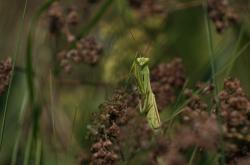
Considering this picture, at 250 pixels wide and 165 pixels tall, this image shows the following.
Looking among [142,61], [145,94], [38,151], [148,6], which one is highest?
[148,6]

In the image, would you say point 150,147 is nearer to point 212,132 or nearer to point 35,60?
point 212,132

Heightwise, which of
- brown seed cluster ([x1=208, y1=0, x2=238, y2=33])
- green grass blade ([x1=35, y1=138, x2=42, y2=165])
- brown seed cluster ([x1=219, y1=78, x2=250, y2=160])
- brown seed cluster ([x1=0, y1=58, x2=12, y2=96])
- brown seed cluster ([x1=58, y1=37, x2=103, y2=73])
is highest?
brown seed cluster ([x1=208, y1=0, x2=238, y2=33])

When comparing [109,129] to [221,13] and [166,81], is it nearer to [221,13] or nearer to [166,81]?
[166,81]

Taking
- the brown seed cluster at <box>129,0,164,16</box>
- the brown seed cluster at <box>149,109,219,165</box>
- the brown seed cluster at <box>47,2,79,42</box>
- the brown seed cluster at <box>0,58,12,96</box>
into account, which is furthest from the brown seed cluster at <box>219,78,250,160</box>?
the brown seed cluster at <box>129,0,164,16</box>

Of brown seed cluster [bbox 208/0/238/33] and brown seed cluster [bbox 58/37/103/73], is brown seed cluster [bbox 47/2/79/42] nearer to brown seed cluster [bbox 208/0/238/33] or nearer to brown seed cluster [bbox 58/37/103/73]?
brown seed cluster [bbox 58/37/103/73]

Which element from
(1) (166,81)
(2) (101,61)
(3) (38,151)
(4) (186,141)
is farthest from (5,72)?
(2) (101,61)

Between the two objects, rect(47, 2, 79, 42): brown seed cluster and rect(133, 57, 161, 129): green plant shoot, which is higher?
rect(47, 2, 79, 42): brown seed cluster
